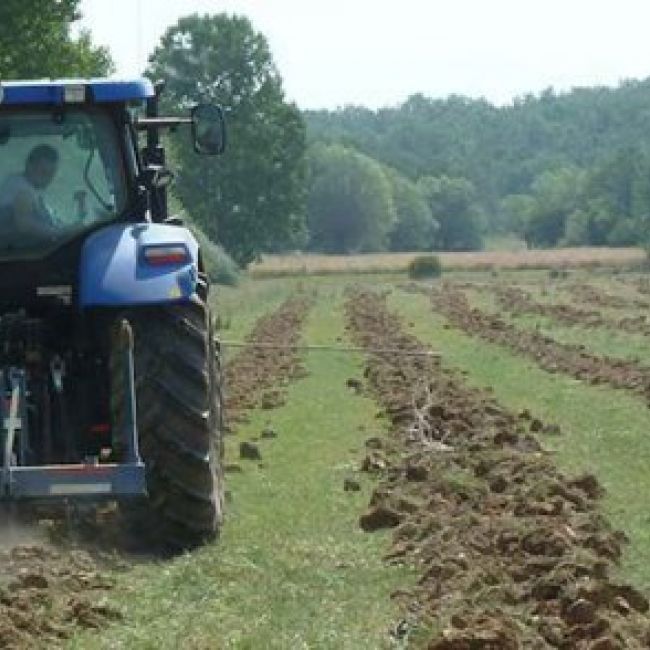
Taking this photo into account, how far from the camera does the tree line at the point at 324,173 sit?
6278 centimetres

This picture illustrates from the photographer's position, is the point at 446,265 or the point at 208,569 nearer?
the point at 208,569

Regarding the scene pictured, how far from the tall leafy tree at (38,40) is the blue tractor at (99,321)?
1882cm

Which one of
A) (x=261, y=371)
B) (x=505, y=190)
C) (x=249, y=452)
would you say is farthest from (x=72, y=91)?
(x=505, y=190)

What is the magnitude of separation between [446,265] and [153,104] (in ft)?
221

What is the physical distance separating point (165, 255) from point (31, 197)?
112cm

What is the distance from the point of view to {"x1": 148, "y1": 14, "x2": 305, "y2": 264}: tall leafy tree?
7419cm

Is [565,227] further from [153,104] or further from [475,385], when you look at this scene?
[153,104]

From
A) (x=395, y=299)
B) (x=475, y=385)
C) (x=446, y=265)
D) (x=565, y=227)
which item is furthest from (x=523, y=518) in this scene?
(x=565, y=227)

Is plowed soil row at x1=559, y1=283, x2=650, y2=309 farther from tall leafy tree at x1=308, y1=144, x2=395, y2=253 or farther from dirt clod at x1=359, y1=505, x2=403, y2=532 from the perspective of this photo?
tall leafy tree at x1=308, y1=144, x2=395, y2=253

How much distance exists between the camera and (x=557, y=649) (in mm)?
6449

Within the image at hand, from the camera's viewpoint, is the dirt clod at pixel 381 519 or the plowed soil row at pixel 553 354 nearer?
the dirt clod at pixel 381 519

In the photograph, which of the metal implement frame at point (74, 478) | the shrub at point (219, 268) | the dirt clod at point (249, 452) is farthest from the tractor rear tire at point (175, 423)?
the shrub at point (219, 268)

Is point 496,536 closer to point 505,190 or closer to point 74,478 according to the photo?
point 74,478

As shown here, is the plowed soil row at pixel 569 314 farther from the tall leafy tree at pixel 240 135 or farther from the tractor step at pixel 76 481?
the tall leafy tree at pixel 240 135
